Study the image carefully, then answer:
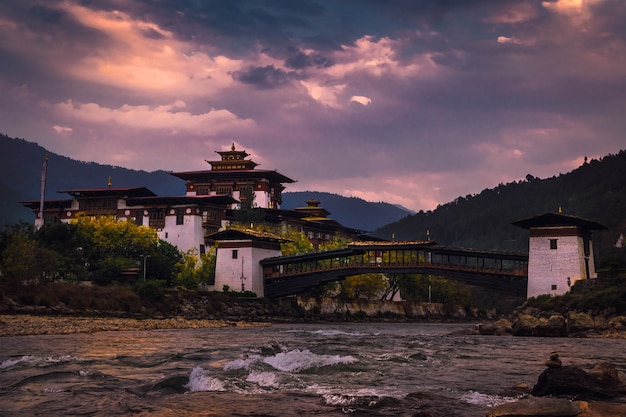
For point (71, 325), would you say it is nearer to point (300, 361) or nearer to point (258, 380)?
point (300, 361)

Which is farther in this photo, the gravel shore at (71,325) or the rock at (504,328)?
the rock at (504,328)

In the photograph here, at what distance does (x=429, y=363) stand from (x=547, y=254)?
4189cm

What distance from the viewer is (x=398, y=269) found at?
3012 inches

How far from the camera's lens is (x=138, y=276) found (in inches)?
3027

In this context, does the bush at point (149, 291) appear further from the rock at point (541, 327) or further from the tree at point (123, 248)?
the rock at point (541, 327)

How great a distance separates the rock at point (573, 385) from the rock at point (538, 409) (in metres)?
3.52

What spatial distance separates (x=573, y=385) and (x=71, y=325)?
124 feet

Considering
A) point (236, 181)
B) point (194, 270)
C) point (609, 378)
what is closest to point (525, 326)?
point (609, 378)

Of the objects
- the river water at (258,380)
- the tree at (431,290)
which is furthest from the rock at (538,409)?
the tree at (431,290)

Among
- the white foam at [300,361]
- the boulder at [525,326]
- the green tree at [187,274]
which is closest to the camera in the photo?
the white foam at [300,361]

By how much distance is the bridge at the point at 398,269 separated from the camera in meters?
69.8

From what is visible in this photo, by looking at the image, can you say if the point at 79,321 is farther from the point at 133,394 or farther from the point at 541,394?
the point at 541,394


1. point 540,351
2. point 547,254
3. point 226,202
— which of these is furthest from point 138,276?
point 540,351

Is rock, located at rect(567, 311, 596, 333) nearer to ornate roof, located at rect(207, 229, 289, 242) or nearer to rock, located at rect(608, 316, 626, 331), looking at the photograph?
rock, located at rect(608, 316, 626, 331)
